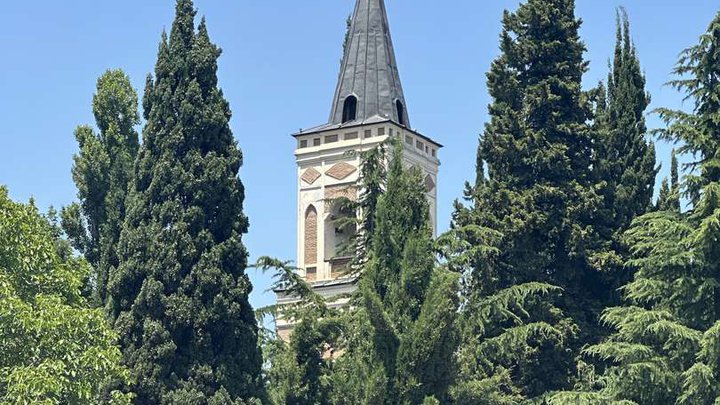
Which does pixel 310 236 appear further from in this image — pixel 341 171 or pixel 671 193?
pixel 671 193

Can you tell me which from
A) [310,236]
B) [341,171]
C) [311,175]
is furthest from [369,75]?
[310,236]

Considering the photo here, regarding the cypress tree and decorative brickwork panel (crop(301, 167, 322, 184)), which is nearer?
the cypress tree

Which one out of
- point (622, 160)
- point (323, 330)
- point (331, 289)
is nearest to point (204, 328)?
point (323, 330)

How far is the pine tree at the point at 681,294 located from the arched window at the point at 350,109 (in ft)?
58.9

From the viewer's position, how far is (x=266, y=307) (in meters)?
29.5

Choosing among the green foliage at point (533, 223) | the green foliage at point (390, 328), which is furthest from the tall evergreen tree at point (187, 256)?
the green foliage at point (533, 223)

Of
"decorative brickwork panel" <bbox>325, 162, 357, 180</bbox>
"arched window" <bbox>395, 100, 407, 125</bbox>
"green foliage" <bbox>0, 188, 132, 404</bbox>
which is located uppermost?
"arched window" <bbox>395, 100, 407, 125</bbox>

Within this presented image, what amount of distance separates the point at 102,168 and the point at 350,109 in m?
13.5

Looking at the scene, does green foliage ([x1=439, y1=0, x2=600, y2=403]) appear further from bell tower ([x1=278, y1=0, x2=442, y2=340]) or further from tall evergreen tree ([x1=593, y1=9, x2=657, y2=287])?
bell tower ([x1=278, y1=0, x2=442, y2=340])

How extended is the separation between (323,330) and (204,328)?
83.9 inches

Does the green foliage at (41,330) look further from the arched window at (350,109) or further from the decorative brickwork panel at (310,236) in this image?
the arched window at (350,109)

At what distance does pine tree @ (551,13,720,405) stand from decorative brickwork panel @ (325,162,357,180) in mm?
16865

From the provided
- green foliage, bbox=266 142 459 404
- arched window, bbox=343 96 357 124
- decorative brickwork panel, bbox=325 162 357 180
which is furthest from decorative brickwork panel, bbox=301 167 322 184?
green foliage, bbox=266 142 459 404

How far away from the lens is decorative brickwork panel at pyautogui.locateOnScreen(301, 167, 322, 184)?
1770 inches
